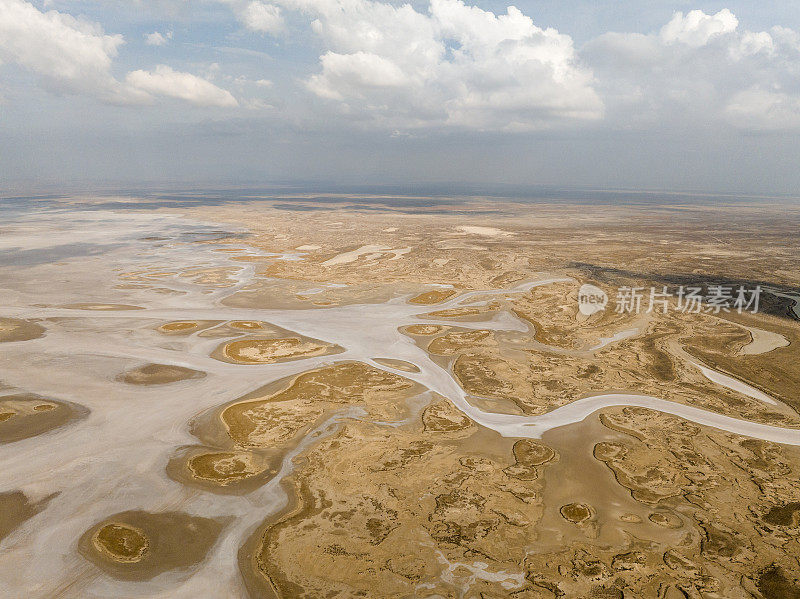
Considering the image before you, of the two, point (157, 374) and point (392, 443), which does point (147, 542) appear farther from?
point (157, 374)

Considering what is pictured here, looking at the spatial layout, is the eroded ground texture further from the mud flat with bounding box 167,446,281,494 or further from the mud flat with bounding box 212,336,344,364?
the mud flat with bounding box 212,336,344,364

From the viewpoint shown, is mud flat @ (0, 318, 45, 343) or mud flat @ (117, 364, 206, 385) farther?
mud flat @ (0, 318, 45, 343)

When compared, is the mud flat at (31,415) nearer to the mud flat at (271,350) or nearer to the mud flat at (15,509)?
the mud flat at (15,509)

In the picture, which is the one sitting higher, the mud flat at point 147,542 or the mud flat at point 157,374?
the mud flat at point 157,374

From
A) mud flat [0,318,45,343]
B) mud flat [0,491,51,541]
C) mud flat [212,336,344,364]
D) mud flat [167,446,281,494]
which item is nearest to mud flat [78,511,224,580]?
mud flat [167,446,281,494]

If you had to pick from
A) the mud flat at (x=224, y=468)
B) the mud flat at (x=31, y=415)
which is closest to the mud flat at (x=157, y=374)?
the mud flat at (x=31, y=415)

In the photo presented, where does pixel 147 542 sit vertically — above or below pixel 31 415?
below

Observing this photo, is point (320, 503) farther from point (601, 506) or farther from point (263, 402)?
point (601, 506)

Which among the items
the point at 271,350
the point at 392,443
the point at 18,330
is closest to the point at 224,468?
the point at 392,443
